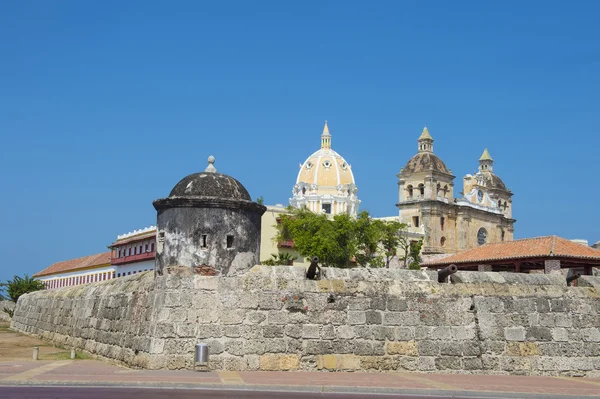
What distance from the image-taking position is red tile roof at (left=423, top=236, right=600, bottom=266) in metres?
42.9

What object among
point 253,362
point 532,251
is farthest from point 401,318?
point 532,251

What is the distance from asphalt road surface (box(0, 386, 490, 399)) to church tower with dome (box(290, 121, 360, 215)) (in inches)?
3462

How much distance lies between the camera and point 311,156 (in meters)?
110

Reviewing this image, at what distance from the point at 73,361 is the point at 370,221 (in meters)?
49.6

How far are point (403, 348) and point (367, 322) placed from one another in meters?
0.81

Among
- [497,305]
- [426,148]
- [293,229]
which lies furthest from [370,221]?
[497,305]

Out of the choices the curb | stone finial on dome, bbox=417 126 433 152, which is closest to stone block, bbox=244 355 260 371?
the curb

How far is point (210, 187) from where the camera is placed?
49.2ft

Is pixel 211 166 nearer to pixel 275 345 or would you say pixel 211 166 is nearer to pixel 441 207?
pixel 275 345

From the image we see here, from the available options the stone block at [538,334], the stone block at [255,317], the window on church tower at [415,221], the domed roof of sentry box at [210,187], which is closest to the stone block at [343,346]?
the stone block at [255,317]

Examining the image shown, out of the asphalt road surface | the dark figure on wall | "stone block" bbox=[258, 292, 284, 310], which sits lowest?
the asphalt road surface

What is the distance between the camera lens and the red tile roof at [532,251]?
42875 millimetres

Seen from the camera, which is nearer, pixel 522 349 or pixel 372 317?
pixel 372 317

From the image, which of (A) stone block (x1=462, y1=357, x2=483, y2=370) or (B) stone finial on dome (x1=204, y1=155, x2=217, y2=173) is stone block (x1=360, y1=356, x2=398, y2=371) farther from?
(B) stone finial on dome (x1=204, y1=155, x2=217, y2=173)
